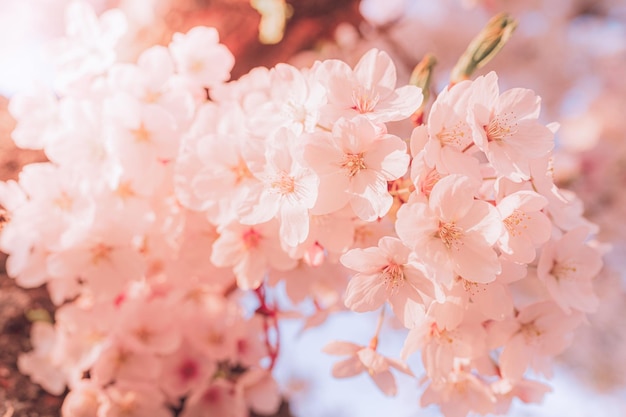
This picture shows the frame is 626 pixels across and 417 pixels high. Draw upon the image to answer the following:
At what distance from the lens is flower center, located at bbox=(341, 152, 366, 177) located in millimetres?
639

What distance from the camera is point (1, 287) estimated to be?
1068 millimetres

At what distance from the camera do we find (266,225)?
0.78m

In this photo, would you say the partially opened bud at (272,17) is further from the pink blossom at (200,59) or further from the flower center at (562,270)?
the flower center at (562,270)

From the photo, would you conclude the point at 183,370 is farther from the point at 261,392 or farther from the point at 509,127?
the point at 509,127

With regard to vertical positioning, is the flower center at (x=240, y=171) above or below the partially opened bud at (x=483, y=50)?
below

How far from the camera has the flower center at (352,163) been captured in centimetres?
64

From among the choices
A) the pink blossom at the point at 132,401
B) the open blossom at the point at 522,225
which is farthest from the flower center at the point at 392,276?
the pink blossom at the point at 132,401

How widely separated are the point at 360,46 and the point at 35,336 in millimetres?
997

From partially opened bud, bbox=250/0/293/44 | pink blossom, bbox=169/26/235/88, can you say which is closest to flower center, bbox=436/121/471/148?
pink blossom, bbox=169/26/235/88

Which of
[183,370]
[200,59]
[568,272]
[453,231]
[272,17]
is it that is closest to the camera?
[453,231]

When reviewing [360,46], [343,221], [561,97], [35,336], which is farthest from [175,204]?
[561,97]

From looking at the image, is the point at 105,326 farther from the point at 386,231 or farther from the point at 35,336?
the point at 386,231

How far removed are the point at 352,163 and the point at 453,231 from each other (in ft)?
0.43

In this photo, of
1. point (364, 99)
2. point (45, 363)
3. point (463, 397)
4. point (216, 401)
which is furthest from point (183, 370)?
point (364, 99)
